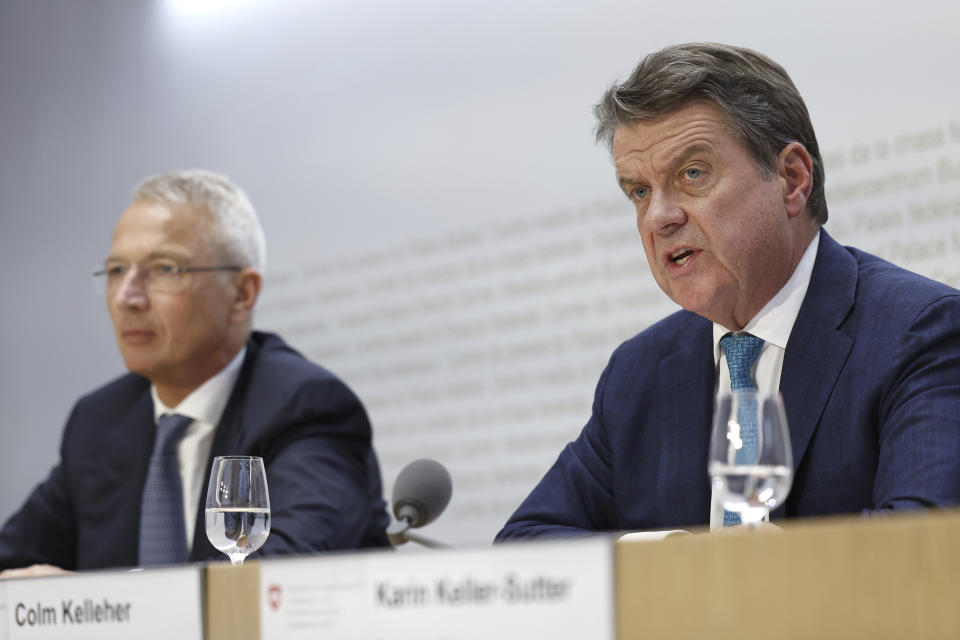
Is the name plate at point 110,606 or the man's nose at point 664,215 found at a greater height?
the man's nose at point 664,215

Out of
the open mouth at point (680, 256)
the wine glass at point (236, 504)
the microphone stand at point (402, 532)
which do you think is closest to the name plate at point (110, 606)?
the wine glass at point (236, 504)

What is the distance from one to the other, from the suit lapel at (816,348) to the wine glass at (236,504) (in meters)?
0.86

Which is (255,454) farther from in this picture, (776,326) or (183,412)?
(776,326)

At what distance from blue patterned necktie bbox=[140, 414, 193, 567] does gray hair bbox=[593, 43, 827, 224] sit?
157 centimetres

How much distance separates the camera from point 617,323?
12.9 ft

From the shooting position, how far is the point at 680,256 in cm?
222

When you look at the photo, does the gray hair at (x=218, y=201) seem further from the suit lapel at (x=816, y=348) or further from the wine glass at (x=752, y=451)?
the wine glass at (x=752, y=451)

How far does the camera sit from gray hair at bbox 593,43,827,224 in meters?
2.16

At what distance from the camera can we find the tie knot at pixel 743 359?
2178mm

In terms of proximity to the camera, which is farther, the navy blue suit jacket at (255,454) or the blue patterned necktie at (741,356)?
the navy blue suit jacket at (255,454)

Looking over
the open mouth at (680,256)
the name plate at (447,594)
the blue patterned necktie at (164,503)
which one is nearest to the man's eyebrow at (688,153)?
the open mouth at (680,256)

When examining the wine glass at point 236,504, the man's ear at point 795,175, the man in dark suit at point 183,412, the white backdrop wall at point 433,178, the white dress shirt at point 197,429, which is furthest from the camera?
the white backdrop wall at point 433,178

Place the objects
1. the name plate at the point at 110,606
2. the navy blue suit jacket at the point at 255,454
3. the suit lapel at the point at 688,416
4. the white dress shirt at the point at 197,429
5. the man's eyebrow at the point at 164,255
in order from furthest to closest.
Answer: the man's eyebrow at the point at 164,255 < the white dress shirt at the point at 197,429 < the navy blue suit jacket at the point at 255,454 < the suit lapel at the point at 688,416 < the name plate at the point at 110,606

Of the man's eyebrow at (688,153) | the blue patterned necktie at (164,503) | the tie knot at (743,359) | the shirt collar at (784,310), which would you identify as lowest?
the blue patterned necktie at (164,503)
